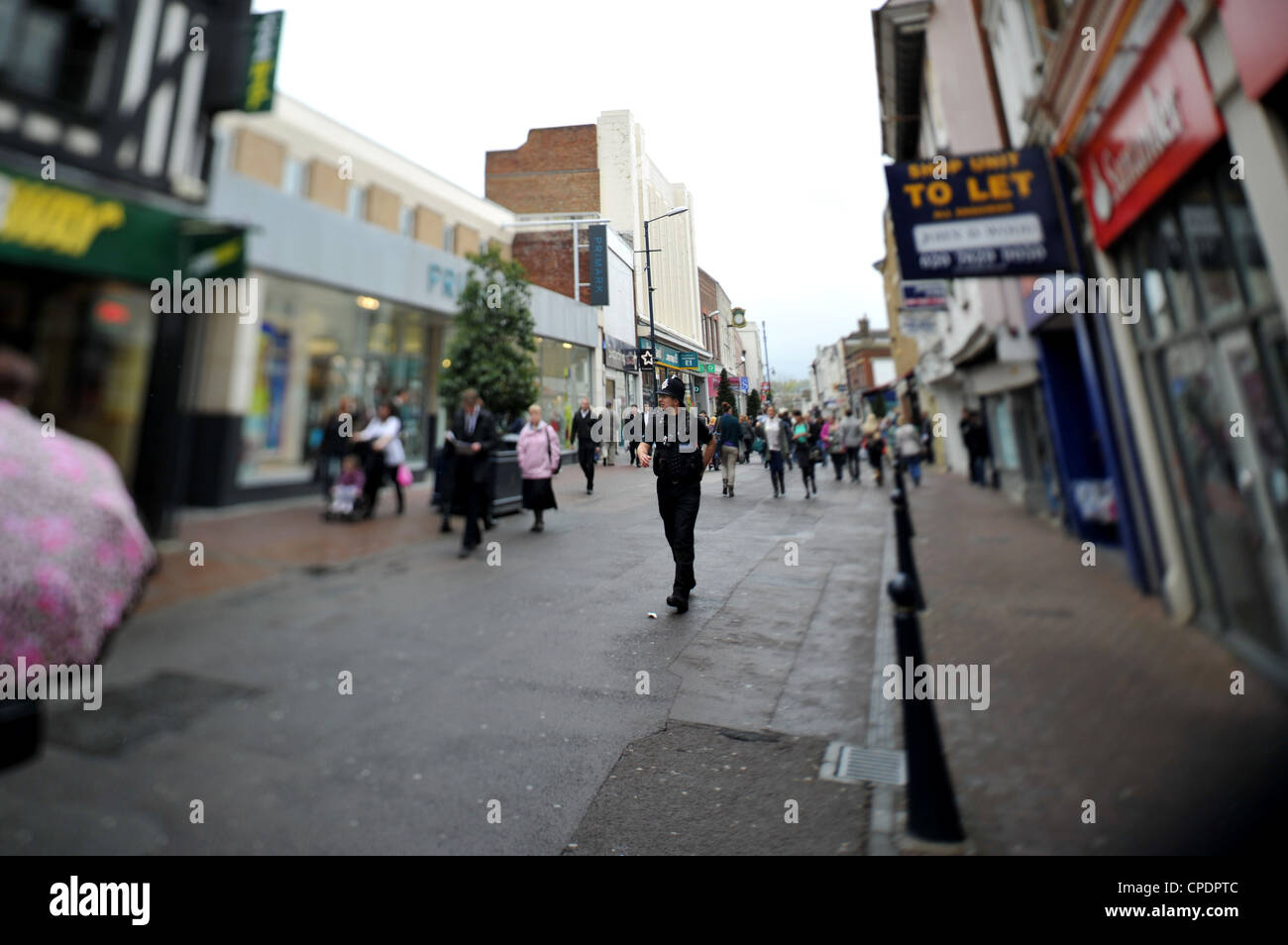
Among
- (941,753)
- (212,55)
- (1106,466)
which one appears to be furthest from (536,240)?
(1106,466)

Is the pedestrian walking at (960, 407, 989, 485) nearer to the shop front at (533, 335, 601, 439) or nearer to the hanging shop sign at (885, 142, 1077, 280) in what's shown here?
the hanging shop sign at (885, 142, 1077, 280)

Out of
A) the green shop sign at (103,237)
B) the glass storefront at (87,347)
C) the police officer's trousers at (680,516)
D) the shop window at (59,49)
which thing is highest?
the shop window at (59,49)

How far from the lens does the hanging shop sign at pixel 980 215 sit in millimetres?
2182

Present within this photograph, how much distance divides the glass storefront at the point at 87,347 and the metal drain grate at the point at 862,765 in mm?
2066

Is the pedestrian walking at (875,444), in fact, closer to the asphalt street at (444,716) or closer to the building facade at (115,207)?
the asphalt street at (444,716)

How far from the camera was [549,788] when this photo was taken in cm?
155

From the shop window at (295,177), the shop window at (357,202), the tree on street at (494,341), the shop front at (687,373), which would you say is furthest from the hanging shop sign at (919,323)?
the shop window at (295,177)

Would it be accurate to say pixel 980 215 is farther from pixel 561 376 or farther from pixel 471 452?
pixel 471 452

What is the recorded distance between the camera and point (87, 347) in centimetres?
59
